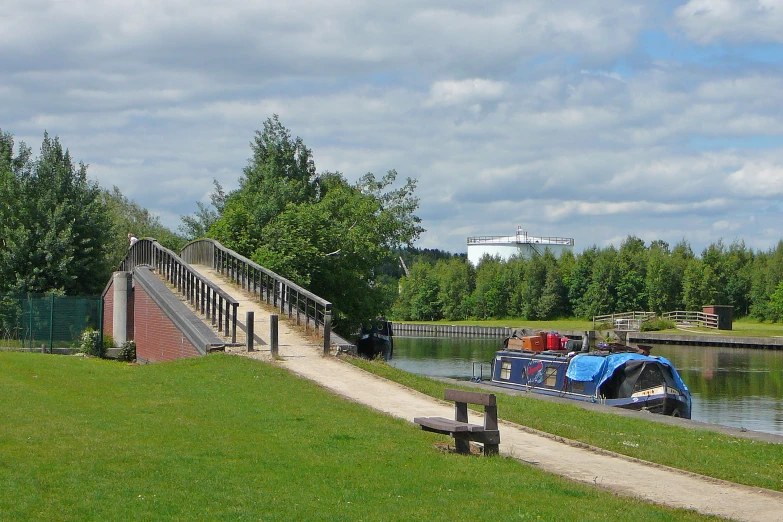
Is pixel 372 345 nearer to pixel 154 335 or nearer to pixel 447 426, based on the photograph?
pixel 154 335

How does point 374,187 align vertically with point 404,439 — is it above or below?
above

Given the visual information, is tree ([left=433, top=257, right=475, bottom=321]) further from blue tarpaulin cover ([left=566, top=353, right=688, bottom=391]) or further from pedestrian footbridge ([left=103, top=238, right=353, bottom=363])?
blue tarpaulin cover ([left=566, top=353, right=688, bottom=391])

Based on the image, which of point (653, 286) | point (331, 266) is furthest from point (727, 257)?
point (331, 266)

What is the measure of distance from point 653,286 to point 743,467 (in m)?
84.5

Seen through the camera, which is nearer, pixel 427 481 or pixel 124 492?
pixel 124 492

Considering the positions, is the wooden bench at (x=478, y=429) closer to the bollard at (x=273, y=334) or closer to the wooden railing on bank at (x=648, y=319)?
the bollard at (x=273, y=334)

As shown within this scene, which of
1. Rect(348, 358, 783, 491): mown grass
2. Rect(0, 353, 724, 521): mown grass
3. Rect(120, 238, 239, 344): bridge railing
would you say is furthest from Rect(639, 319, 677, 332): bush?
Rect(0, 353, 724, 521): mown grass

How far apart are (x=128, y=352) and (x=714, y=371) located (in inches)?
1145

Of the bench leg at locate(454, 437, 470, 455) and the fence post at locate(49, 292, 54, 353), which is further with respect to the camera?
the fence post at locate(49, 292, 54, 353)

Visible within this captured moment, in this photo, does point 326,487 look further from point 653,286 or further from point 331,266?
point 653,286

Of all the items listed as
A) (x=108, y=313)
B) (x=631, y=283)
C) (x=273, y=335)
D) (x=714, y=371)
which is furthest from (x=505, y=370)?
(x=631, y=283)

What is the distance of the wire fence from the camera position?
31.6m

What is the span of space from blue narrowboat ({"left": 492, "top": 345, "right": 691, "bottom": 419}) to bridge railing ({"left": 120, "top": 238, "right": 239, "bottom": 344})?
10031mm

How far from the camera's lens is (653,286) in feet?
306
